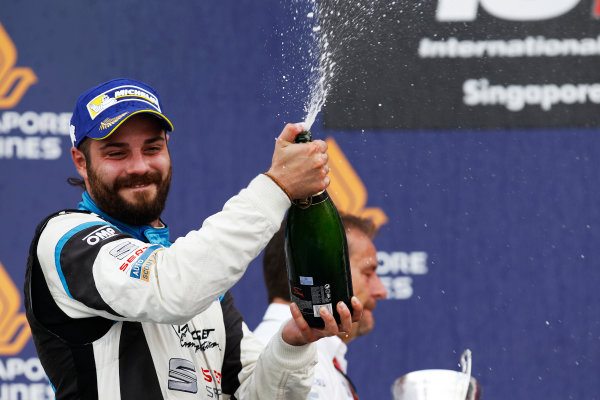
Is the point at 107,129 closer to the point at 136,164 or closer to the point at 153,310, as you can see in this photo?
the point at 136,164

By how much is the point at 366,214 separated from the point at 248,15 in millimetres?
887

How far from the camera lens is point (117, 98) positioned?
1502mm

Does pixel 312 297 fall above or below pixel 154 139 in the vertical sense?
below

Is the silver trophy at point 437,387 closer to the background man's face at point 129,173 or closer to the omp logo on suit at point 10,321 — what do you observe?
the background man's face at point 129,173

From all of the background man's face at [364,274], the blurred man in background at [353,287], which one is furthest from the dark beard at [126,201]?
the background man's face at [364,274]

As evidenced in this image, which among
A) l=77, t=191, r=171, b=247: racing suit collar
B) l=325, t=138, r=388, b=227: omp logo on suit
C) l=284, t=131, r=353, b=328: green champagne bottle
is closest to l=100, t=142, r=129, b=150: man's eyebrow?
l=77, t=191, r=171, b=247: racing suit collar

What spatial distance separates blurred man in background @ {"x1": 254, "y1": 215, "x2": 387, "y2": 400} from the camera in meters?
2.27

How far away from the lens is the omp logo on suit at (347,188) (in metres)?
3.00

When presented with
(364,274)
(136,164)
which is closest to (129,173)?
(136,164)

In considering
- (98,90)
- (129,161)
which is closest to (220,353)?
(129,161)

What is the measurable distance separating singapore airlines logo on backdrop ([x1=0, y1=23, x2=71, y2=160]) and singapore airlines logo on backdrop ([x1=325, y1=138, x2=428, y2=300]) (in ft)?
3.42

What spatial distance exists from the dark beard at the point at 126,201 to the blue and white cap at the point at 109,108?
3.4 inches

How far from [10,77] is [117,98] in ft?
5.69

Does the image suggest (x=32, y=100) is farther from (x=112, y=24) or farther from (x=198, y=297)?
(x=198, y=297)
